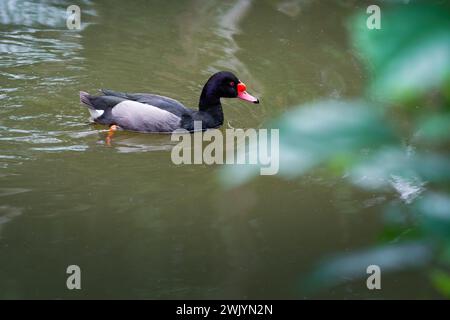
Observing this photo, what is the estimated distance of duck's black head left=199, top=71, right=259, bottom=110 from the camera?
8.14m

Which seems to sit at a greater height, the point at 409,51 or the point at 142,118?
the point at 142,118

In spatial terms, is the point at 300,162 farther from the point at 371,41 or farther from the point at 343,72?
the point at 343,72

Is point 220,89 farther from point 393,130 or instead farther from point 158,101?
point 393,130

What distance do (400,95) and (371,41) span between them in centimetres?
9

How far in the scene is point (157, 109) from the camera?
311 inches

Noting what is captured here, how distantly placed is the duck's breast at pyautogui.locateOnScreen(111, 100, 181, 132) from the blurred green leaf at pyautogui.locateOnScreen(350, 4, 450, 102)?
693 centimetres

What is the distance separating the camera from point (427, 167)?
1197 mm

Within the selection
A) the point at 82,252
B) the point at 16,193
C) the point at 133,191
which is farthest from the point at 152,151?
the point at 82,252

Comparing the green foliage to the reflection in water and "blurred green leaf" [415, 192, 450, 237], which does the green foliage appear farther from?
the reflection in water

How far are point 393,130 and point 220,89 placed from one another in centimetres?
713

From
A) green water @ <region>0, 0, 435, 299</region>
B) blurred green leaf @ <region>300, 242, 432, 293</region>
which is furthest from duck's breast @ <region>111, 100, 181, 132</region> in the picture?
blurred green leaf @ <region>300, 242, 432, 293</region>

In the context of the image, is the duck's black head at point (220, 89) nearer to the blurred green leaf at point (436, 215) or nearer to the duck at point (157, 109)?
the duck at point (157, 109)

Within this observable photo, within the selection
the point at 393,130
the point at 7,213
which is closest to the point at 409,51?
the point at 393,130

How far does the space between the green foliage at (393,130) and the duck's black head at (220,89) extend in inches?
269
